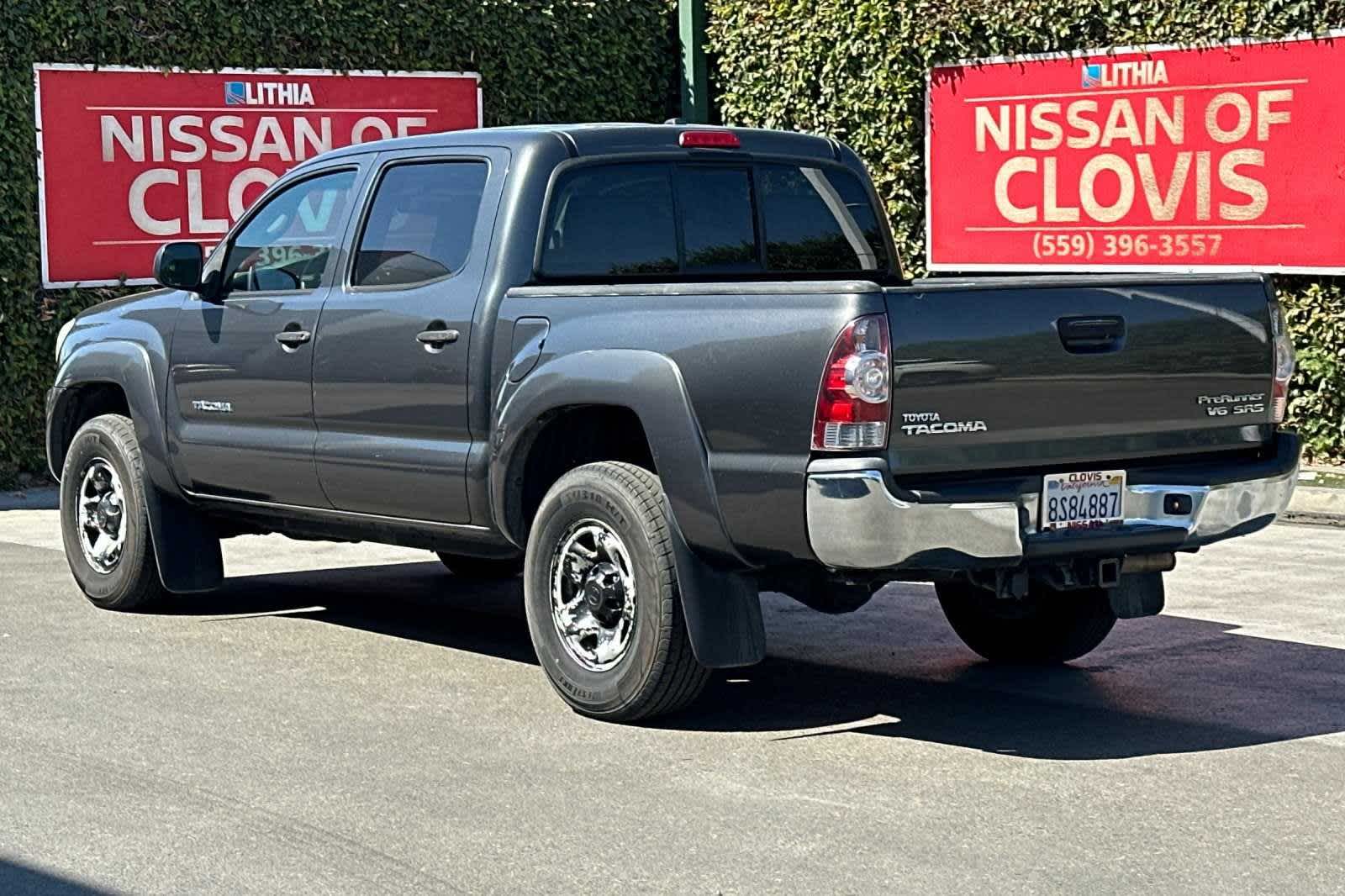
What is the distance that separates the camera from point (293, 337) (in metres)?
8.56

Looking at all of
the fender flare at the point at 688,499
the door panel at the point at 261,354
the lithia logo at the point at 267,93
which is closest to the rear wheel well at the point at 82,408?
the door panel at the point at 261,354

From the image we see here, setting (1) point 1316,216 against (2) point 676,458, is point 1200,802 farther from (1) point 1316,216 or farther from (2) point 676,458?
(1) point 1316,216

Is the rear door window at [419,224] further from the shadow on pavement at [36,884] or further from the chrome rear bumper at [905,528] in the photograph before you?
the shadow on pavement at [36,884]

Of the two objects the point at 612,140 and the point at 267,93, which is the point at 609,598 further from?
the point at 267,93

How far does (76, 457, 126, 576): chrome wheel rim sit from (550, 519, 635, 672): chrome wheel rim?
9.81 ft

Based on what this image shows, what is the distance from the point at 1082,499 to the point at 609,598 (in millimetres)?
1621

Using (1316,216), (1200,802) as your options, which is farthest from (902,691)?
(1316,216)

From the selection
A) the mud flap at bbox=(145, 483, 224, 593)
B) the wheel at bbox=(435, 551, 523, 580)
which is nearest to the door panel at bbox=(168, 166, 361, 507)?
the mud flap at bbox=(145, 483, 224, 593)

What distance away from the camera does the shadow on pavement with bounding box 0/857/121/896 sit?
5.26m

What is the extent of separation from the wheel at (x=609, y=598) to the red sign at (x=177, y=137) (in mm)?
8464

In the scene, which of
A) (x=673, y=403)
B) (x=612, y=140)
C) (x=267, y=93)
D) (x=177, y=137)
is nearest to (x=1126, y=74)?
(x=267, y=93)

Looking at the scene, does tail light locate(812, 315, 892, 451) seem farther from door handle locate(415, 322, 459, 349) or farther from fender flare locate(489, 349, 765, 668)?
door handle locate(415, 322, 459, 349)

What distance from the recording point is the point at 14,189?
14.6 metres

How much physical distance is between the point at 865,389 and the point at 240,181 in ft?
34.1
